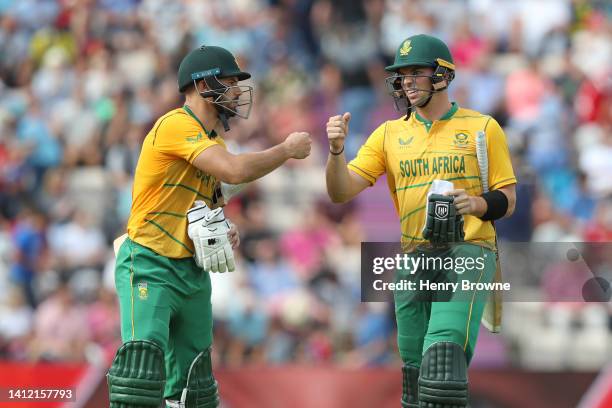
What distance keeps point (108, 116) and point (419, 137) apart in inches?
310

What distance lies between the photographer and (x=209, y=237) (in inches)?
285

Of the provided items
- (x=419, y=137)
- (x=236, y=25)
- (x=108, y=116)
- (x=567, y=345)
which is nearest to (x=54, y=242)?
(x=108, y=116)

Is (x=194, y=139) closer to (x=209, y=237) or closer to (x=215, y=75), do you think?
(x=215, y=75)

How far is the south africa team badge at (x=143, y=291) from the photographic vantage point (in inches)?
285

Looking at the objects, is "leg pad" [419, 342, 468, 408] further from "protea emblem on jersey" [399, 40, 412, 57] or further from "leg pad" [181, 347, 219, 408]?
"protea emblem on jersey" [399, 40, 412, 57]

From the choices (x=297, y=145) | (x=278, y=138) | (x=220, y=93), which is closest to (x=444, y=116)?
(x=297, y=145)

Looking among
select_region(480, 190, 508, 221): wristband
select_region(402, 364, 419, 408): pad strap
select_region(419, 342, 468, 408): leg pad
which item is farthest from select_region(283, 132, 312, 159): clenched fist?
select_region(402, 364, 419, 408): pad strap

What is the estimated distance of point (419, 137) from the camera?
7480mm

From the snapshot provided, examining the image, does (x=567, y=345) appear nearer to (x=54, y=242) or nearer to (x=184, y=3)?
(x=54, y=242)

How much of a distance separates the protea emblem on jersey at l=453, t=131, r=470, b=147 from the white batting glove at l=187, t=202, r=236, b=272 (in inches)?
58.1

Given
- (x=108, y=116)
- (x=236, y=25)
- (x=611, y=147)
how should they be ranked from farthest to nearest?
(x=236, y=25)
(x=108, y=116)
(x=611, y=147)

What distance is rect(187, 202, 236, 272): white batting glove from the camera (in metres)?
7.25

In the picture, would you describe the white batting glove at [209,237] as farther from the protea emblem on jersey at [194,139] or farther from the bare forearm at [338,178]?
the bare forearm at [338,178]

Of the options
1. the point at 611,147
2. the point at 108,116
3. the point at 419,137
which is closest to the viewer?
the point at 419,137
